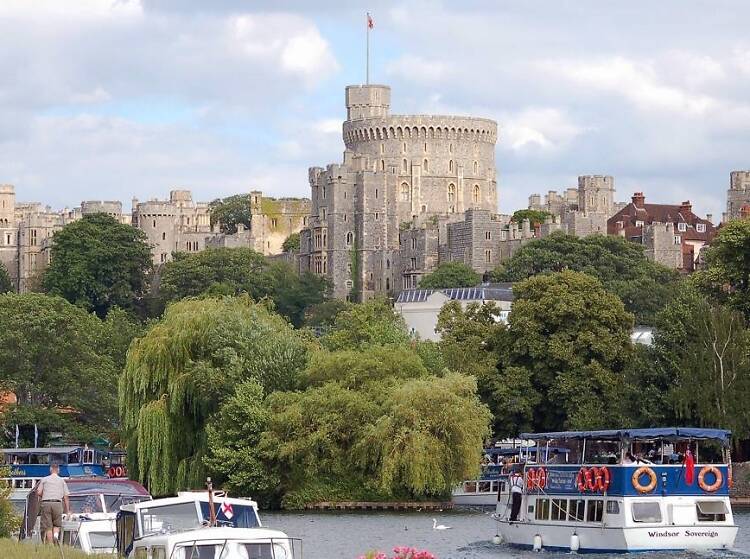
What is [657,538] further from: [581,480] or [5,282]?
[5,282]

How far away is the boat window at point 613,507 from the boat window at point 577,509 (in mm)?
1010

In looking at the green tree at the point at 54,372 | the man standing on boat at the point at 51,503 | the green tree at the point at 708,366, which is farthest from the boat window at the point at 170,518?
the green tree at the point at 54,372

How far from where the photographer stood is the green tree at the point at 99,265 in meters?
170

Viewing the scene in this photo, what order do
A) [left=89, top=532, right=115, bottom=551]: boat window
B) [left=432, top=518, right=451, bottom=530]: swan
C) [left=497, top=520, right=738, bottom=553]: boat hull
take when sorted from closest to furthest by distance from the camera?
[left=89, top=532, right=115, bottom=551]: boat window < [left=497, top=520, right=738, bottom=553]: boat hull < [left=432, top=518, right=451, bottom=530]: swan

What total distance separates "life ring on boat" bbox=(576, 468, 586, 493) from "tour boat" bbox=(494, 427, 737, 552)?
0.03 m

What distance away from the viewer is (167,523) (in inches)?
1747

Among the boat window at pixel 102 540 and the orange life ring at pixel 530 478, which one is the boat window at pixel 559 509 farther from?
the boat window at pixel 102 540

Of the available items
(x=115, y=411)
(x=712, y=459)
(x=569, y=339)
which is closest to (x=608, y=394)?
(x=569, y=339)

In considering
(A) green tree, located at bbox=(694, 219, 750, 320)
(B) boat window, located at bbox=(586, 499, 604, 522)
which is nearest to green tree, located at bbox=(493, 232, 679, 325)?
(A) green tree, located at bbox=(694, 219, 750, 320)

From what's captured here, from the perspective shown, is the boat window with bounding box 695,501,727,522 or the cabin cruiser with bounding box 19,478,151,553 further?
the boat window with bounding box 695,501,727,522

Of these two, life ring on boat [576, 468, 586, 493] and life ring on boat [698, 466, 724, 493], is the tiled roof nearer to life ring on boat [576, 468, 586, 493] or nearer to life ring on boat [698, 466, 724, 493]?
life ring on boat [576, 468, 586, 493]

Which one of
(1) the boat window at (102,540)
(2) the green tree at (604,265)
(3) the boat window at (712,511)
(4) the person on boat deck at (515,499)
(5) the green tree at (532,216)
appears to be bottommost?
(1) the boat window at (102,540)

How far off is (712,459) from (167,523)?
28.8m

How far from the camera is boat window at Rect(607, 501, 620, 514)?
53.4 metres
